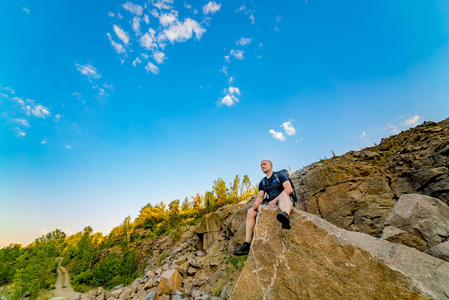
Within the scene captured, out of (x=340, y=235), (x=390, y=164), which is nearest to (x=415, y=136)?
(x=390, y=164)

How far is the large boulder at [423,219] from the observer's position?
13.9 feet

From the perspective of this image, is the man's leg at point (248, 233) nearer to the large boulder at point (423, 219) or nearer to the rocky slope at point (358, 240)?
the rocky slope at point (358, 240)

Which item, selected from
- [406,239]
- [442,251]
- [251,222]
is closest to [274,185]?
[251,222]

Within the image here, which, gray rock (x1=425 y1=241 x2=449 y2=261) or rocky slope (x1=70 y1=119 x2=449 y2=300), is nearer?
rocky slope (x1=70 y1=119 x2=449 y2=300)

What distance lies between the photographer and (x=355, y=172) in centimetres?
791

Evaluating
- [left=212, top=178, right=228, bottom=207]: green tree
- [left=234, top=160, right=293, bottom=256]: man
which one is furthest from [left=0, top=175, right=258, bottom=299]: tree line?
[left=234, top=160, right=293, bottom=256]: man

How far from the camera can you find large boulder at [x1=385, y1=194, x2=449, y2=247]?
166 inches

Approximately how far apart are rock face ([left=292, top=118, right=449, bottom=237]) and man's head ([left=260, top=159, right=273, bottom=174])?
15.1 feet

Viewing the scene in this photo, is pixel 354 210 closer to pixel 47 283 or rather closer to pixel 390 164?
pixel 390 164

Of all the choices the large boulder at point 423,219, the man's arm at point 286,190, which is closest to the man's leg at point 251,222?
the man's arm at point 286,190

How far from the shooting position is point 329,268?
118 inches

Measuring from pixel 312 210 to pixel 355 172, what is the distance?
2618mm

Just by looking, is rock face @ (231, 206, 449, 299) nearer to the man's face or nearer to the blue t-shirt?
the blue t-shirt

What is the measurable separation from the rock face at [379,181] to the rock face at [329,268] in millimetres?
3846
